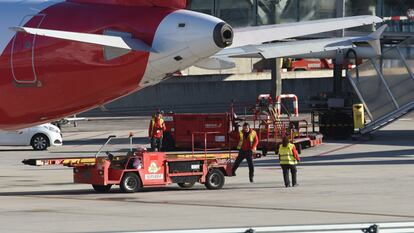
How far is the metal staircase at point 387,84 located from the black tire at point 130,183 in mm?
21693

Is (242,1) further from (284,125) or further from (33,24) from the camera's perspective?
(33,24)

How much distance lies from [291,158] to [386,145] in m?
16.3

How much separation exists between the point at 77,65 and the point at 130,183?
15.8ft

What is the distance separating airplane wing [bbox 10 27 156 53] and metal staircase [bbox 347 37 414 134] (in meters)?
25.4

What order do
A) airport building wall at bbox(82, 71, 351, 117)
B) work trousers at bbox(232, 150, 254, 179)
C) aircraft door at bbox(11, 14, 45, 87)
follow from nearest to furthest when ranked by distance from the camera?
aircraft door at bbox(11, 14, 45, 87), work trousers at bbox(232, 150, 254, 179), airport building wall at bbox(82, 71, 351, 117)

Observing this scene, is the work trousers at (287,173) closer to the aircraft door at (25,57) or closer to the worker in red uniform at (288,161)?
the worker in red uniform at (288,161)

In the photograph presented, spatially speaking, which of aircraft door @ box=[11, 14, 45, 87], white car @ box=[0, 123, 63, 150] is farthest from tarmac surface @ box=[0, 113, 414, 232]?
white car @ box=[0, 123, 63, 150]

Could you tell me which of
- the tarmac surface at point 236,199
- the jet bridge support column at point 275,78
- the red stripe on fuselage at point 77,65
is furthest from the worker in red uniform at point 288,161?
the jet bridge support column at point 275,78

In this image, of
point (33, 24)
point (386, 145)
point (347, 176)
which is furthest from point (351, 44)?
point (33, 24)

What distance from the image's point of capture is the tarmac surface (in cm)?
2098

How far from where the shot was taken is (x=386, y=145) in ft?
148

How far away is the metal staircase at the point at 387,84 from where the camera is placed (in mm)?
47656

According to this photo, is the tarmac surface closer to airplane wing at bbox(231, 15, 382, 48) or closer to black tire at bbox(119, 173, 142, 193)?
black tire at bbox(119, 173, 142, 193)

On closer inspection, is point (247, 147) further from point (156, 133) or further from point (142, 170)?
point (156, 133)
